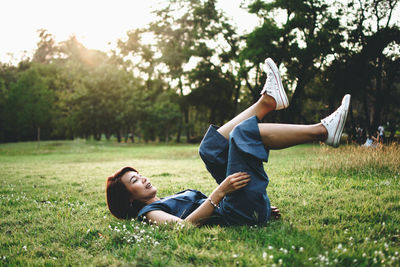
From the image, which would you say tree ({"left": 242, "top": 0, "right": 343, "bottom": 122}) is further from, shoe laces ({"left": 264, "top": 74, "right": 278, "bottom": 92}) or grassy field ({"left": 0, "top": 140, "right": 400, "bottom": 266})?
shoe laces ({"left": 264, "top": 74, "right": 278, "bottom": 92})

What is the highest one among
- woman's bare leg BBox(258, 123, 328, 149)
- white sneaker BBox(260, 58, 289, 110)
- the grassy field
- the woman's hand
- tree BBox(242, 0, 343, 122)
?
tree BBox(242, 0, 343, 122)

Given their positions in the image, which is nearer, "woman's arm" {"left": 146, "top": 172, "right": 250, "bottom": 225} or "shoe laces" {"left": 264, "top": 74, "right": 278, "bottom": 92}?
"woman's arm" {"left": 146, "top": 172, "right": 250, "bottom": 225}

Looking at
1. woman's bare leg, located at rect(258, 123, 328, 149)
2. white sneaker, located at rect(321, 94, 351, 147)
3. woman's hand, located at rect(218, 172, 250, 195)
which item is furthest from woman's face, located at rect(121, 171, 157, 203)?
white sneaker, located at rect(321, 94, 351, 147)

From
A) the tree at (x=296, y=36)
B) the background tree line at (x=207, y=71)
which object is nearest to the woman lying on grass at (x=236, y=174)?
the background tree line at (x=207, y=71)

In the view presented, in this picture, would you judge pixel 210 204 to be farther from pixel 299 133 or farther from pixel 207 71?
pixel 207 71

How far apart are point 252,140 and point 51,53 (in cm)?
5968

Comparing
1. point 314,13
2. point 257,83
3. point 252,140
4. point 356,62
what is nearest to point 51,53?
point 257,83

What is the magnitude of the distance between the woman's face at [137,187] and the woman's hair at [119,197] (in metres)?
0.05

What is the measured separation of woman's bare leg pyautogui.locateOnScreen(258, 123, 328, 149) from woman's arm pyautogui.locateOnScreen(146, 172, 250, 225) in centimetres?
41

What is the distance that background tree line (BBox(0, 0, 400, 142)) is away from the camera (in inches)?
1024

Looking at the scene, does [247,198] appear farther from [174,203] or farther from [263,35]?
[263,35]

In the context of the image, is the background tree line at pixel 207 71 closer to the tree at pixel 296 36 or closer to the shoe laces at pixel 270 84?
the tree at pixel 296 36

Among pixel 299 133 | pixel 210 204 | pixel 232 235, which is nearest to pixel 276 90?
pixel 299 133

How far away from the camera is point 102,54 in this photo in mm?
44562
